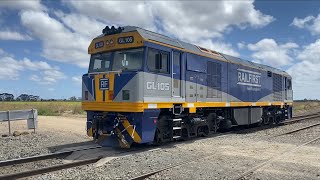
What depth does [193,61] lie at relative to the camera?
44.8 feet

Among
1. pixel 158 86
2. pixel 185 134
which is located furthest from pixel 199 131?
pixel 158 86

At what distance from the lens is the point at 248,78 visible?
63.2 feet

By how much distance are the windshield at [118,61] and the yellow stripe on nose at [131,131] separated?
182 cm

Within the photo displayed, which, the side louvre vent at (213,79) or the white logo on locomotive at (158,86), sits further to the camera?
the side louvre vent at (213,79)

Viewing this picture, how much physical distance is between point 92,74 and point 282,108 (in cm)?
1689

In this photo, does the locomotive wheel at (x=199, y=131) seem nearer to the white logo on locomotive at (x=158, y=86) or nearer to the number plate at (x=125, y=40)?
the white logo on locomotive at (x=158, y=86)

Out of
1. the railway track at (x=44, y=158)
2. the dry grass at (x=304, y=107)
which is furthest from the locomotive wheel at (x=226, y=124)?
the dry grass at (x=304, y=107)

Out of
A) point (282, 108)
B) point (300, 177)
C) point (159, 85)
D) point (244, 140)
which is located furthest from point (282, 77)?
point (300, 177)

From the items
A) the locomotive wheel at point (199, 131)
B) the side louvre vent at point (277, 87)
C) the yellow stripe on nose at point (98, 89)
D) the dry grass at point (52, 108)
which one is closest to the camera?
the yellow stripe on nose at point (98, 89)

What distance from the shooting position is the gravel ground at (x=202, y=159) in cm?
817

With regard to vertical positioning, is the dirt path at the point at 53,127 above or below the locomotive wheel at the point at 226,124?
below

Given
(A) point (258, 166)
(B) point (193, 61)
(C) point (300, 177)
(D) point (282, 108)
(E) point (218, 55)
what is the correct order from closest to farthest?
1. (C) point (300, 177)
2. (A) point (258, 166)
3. (B) point (193, 61)
4. (E) point (218, 55)
5. (D) point (282, 108)

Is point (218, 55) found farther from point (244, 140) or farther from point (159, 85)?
point (159, 85)

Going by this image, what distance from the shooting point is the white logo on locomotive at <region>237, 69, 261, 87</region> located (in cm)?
1820
